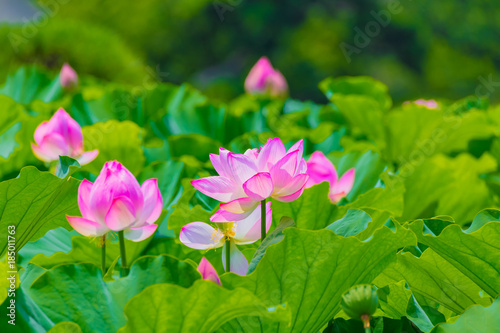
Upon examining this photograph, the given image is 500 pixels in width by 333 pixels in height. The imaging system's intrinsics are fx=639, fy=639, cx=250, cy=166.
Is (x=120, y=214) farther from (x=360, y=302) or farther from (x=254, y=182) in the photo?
(x=360, y=302)

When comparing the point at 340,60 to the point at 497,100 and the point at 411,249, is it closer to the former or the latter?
the point at 497,100

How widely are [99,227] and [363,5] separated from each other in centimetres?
758

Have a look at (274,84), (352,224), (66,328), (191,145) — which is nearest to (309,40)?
(274,84)

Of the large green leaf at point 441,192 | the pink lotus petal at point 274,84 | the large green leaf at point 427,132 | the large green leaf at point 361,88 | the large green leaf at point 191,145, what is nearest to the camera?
the large green leaf at point 441,192

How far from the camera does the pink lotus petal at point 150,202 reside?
730mm

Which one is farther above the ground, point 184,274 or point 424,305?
point 184,274

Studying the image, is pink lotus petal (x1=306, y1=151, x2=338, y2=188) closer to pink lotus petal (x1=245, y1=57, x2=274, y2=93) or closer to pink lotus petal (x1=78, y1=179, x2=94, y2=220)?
pink lotus petal (x1=78, y1=179, x2=94, y2=220)

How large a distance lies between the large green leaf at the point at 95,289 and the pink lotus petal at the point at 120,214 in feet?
0.23

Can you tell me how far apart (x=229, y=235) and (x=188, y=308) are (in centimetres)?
18

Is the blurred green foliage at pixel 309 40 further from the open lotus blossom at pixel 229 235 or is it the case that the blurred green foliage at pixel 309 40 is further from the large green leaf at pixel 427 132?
the open lotus blossom at pixel 229 235

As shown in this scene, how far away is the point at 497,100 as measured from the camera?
7496 millimetres

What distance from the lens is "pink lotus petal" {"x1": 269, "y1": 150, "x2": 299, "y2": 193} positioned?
2.24 ft

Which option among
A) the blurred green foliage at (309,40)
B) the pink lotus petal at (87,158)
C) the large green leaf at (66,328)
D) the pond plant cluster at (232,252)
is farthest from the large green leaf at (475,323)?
the blurred green foliage at (309,40)

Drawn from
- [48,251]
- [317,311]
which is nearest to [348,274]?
[317,311]
